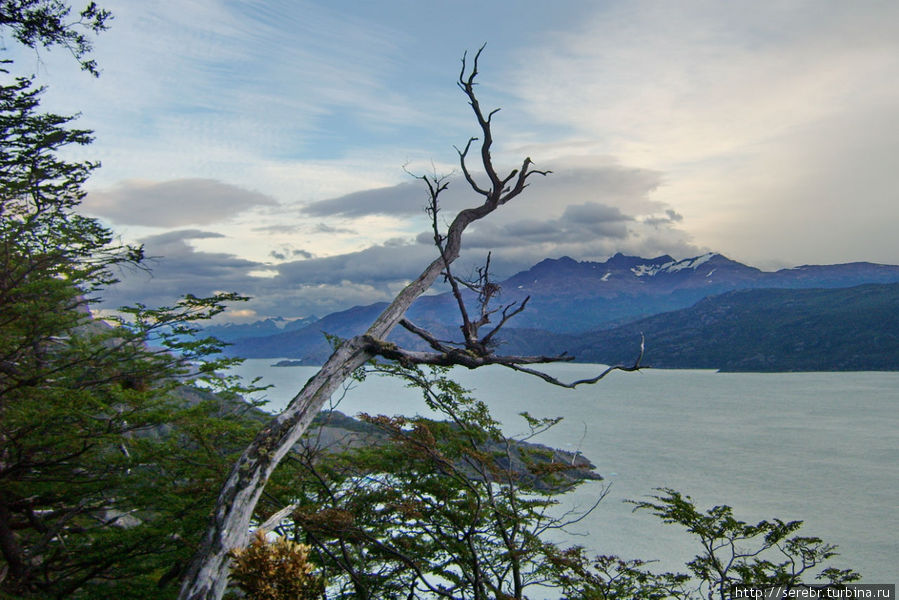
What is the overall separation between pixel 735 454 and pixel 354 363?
175ft

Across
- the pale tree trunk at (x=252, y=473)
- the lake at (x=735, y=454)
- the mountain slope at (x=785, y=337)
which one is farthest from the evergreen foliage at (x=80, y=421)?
the mountain slope at (x=785, y=337)

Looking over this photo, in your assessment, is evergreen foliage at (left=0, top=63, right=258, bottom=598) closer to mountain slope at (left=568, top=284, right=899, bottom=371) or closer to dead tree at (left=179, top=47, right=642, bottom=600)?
dead tree at (left=179, top=47, right=642, bottom=600)

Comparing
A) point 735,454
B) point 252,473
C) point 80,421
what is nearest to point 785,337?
point 735,454

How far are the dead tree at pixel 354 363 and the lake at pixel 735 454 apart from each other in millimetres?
10796

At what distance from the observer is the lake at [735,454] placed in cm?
3111

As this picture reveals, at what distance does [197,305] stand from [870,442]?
59425mm

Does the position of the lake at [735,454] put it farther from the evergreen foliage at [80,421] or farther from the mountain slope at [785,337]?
the mountain slope at [785,337]

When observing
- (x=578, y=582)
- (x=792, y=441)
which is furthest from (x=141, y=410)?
(x=792, y=441)

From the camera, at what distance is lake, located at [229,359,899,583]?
3111 centimetres

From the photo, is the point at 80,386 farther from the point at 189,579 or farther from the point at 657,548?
the point at 657,548

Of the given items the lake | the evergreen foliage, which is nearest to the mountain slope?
the lake

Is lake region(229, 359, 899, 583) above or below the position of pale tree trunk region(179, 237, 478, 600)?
below

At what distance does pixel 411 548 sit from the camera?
8.41 metres

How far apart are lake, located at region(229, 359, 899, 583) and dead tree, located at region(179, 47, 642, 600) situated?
10796 mm
